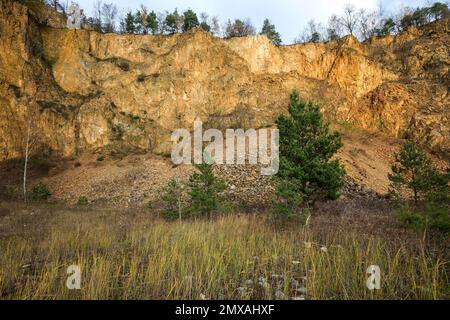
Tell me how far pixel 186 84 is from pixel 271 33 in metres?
21.7

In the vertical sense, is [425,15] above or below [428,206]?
above

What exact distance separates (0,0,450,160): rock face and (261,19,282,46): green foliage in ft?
25.0

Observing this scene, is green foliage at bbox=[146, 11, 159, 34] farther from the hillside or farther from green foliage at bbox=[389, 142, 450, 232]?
green foliage at bbox=[389, 142, 450, 232]

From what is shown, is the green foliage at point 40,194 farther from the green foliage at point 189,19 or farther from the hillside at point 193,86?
the green foliage at point 189,19

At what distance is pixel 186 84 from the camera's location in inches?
1315

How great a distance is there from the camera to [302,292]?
3.35 meters

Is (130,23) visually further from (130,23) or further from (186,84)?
(186,84)

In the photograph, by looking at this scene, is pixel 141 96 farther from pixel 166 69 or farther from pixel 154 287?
pixel 154 287

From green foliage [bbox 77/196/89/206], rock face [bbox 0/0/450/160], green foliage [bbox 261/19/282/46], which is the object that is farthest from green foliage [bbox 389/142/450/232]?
green foliage [bbox 261/19/282/46]

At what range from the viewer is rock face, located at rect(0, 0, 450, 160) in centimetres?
2900

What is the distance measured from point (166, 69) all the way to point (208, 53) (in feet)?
20.2

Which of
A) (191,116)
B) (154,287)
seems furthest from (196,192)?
(191,116)

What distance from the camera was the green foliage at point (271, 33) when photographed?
1772 inches

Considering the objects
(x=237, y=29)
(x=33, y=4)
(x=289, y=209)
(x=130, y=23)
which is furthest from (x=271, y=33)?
(x=289, y=209)
